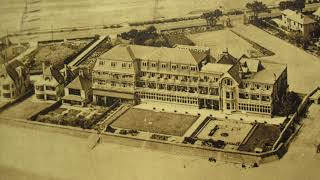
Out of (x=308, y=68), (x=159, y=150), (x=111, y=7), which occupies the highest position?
(x=111, y=7)

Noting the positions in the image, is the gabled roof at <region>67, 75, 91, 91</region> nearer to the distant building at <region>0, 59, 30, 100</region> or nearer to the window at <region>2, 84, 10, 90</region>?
the distant building at <region>0, 59, 30, 100</region>

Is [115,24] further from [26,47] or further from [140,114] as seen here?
[140,114]

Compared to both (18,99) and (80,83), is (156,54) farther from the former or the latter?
(18,99)

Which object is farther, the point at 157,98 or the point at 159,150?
the point at 157,98

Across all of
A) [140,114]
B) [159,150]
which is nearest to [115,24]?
[140,114]

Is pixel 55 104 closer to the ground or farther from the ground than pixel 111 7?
closer to the ground

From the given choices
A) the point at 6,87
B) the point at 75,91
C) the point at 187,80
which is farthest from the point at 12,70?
the point at 187,80
